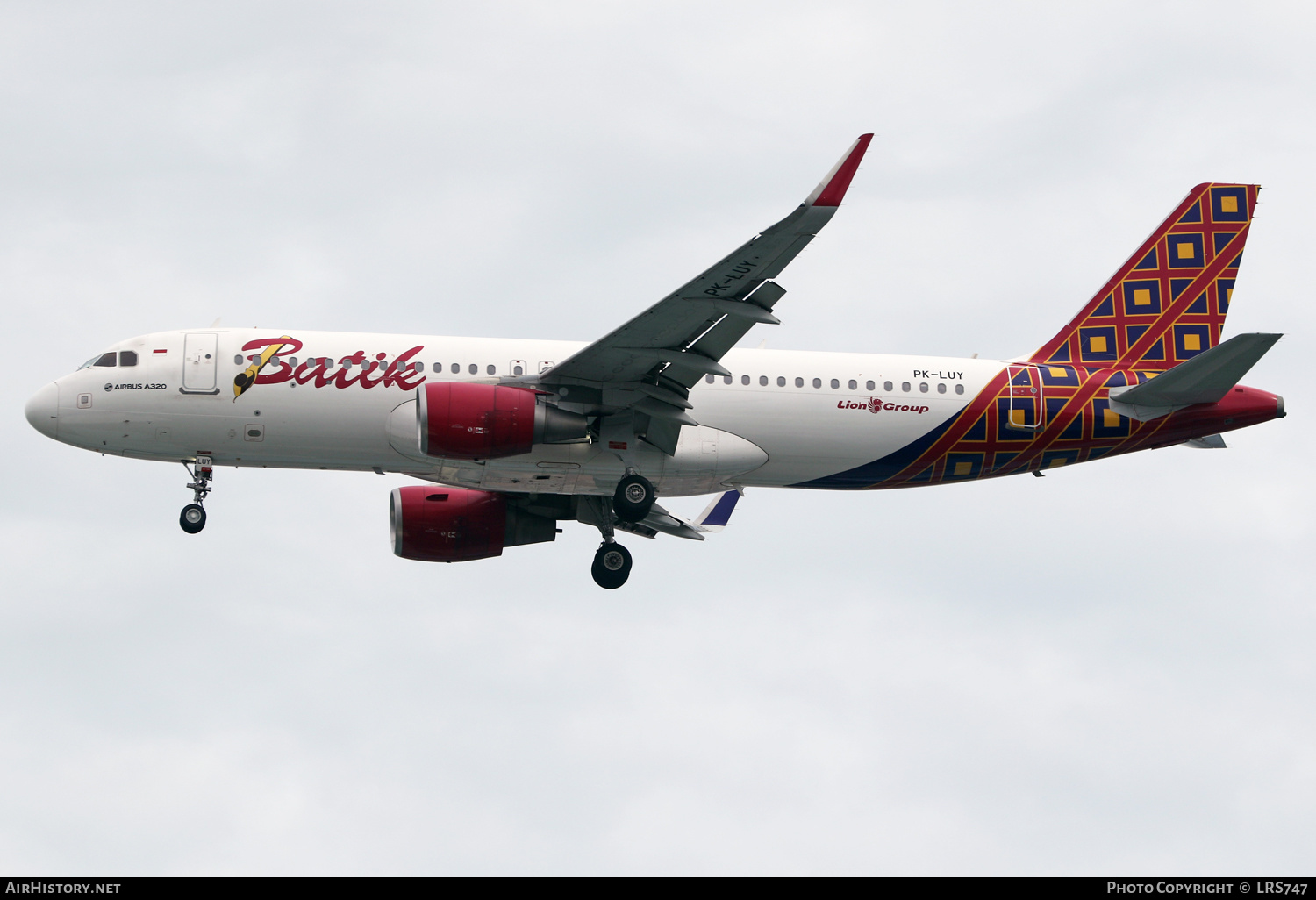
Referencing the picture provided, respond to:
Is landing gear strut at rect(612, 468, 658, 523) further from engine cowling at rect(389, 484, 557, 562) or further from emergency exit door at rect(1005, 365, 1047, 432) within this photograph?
emergency exit door at rect(1005, 365, 1047, 432)

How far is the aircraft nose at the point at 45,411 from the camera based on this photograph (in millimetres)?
37344

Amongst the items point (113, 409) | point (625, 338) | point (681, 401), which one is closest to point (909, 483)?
point (681, 401)

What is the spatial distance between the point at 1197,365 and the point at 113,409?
25.6 meters

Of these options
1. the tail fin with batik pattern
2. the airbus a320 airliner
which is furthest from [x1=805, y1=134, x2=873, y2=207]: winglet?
the tail fin with batik pattern

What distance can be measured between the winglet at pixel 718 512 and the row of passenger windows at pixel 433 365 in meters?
9.43

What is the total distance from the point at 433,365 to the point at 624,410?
466cm

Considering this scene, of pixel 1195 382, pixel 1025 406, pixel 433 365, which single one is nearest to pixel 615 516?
pixel 433 365

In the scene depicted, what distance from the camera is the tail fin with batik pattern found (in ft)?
136

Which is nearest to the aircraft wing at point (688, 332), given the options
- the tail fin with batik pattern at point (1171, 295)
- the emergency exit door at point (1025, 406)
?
the emergency exit door at point (1025, 406)

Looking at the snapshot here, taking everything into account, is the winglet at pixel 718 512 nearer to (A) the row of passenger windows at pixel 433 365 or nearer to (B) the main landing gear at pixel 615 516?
(B) the main landing gear at pixel 615 516

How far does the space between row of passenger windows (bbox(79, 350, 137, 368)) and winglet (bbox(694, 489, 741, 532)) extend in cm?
1615

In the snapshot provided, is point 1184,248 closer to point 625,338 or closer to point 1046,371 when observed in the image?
point 1046,371

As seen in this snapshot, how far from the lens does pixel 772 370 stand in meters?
38.6
